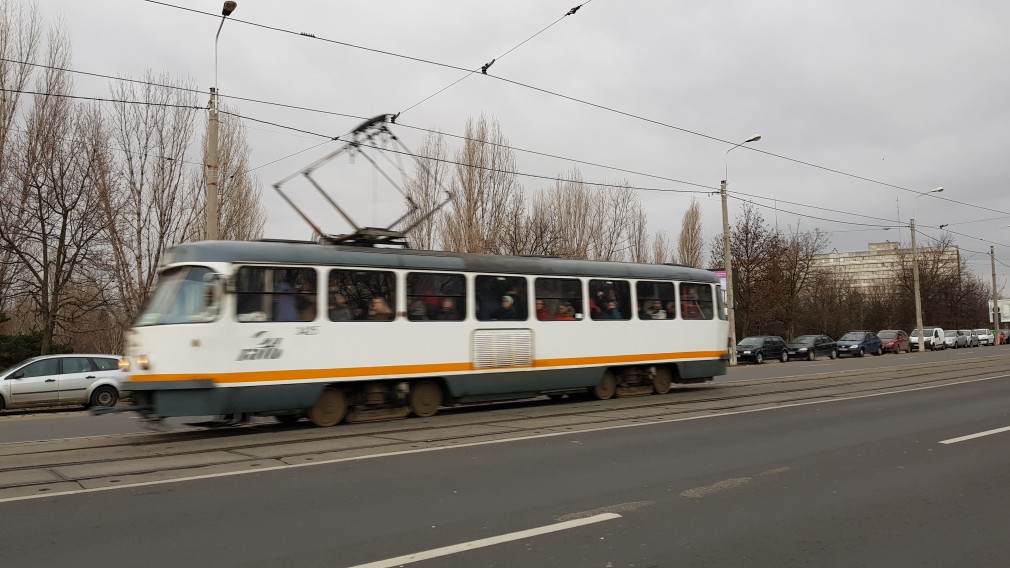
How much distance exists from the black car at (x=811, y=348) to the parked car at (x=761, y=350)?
1253 mm

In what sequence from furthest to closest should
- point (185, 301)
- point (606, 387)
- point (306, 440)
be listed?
point (606, 387) → point (185, 301) → point (306, 440)

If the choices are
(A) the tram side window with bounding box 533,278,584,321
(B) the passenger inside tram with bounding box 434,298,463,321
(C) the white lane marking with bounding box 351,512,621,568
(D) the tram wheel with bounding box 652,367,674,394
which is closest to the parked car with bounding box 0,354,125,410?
(B) the passenger inside tram with bounding box 434,298,463,321

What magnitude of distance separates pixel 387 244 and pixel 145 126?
20878mm

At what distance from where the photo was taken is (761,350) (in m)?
38.5

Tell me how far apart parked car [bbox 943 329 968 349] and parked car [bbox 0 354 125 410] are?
53.5m

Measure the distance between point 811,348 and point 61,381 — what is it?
35.8m

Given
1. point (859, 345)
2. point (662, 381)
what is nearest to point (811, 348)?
point (859, 345)

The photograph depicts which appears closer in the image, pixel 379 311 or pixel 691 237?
pixel 379 311

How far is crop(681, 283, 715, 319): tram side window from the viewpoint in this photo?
55.9 ft

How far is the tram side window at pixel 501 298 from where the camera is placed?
1342 centimetres

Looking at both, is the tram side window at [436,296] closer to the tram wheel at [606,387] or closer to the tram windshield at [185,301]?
the tram windshield at [185,301]

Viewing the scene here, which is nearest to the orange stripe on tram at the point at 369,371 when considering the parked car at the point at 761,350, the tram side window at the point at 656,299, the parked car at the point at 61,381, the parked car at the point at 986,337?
the tram side window at the point at 656,299

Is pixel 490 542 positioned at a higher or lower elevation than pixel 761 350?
lower

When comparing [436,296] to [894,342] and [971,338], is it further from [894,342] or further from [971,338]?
[971,338]
